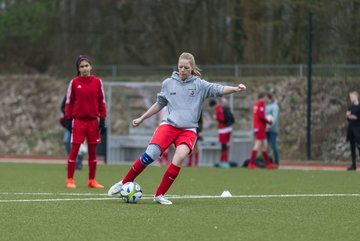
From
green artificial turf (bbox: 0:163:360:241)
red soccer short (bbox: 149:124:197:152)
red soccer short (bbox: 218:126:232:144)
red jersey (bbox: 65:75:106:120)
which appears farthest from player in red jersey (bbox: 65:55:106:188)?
red soccer short (bbox: 218:126:232:144)

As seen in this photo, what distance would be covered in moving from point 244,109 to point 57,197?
19566 mm

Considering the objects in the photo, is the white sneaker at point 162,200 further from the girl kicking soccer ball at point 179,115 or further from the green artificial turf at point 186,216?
the green artificial turf at point 186,216

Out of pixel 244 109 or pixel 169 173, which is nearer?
pixel 169 173

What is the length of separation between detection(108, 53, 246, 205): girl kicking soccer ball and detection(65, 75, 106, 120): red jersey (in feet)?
9.55

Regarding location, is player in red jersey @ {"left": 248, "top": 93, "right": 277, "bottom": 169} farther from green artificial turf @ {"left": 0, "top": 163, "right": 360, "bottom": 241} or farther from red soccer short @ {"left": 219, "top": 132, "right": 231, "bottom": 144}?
green artificial turf @ {"left": 0, "top": 163, "right": 360, "bottom": 241}

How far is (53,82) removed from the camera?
3969 cm

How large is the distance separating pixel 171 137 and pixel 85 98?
336 centimetres

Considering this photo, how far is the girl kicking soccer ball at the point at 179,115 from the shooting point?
520 inches

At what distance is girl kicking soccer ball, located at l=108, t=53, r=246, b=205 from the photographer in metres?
13.2

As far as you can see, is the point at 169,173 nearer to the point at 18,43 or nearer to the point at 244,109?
the point at 244,109

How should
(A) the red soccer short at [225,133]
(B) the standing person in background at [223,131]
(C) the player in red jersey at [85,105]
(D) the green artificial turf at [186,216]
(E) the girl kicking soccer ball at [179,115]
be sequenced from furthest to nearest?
(A) the red soccer short at [225,133]
(B) the standing person in background at [223,131]
(C) the player in red jersey at [85,105]
(E) the girl kicking soccer ball at [179,115]
(D) the green artificial turf at [186,216]

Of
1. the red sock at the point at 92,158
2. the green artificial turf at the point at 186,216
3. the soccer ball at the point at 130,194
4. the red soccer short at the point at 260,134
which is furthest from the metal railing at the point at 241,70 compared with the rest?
the soccer ball at the point at 130,194

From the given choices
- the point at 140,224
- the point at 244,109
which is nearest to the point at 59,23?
the point at 244,109

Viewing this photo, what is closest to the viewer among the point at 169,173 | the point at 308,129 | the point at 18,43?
the point at 169,173
